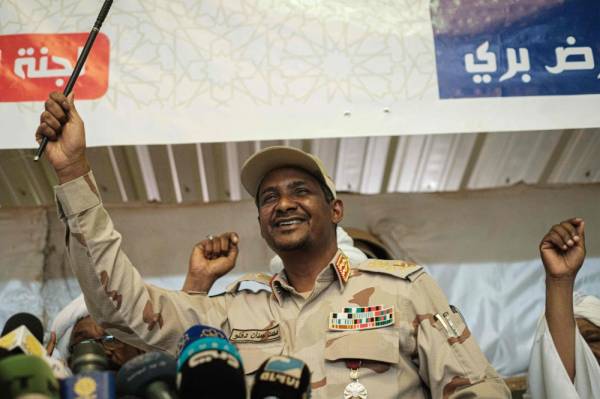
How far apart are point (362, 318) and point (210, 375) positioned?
93 centimetres

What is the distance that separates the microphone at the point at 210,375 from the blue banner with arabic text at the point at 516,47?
5.19 ft

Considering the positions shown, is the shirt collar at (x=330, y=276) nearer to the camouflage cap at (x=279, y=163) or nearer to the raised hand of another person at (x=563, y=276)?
the camouflage cap at (x=279, y=163)

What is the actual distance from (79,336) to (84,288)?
0.91 m

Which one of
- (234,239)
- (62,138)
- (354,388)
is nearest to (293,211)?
(234,239)

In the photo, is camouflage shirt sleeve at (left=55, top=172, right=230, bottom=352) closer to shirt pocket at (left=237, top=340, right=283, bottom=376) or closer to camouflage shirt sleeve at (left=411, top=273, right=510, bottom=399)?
shirt pocket at (left=237, top=340, right=283, bottom=376)

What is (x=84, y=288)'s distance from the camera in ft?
5.36

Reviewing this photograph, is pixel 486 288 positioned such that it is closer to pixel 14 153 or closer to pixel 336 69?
pixel 336 69

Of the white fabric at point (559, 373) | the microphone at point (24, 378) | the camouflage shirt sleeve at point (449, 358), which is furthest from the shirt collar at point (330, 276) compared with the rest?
the microphone at point (24, 378)

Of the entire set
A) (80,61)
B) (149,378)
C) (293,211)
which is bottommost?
(293,211)

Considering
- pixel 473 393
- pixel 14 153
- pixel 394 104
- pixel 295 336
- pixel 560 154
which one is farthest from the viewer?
pixel 560 154

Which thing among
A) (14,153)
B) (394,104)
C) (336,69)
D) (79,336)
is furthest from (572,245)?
(14,153)

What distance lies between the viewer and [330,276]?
188 cm

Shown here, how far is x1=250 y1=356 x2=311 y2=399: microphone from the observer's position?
0.90 meters

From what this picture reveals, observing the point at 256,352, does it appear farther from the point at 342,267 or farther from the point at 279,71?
the point at 279,71
